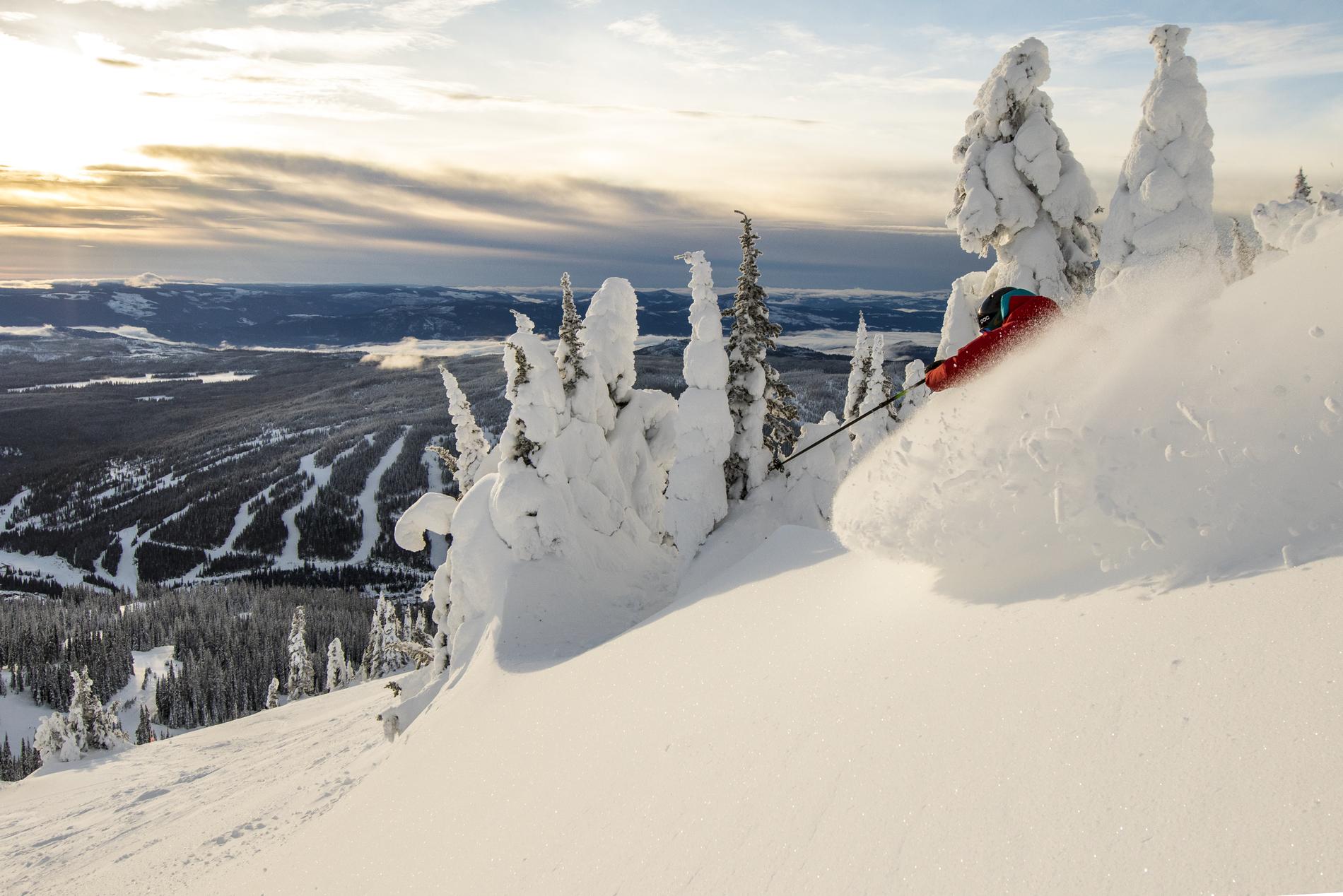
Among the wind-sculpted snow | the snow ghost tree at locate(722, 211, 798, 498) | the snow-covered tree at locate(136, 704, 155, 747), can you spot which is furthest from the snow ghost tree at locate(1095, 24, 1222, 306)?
the snow-covered tree at locate(136, 704, 155, 747)

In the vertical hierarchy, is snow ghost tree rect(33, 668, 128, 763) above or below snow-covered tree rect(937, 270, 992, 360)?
below

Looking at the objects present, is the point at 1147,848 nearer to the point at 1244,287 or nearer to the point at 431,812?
the point at 1244,287

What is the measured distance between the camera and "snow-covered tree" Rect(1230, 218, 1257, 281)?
9578 millimetres

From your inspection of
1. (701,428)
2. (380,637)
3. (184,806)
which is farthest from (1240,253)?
(380,637)

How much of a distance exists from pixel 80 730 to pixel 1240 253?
79077mm

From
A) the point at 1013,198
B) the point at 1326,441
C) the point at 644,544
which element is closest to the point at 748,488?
the point at 644,544

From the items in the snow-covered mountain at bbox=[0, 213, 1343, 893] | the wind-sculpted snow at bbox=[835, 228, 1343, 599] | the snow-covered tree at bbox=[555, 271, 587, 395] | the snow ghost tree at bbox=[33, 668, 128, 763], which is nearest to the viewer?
the snow-covered mountain at bbox=[0, 213, 1343, 893]

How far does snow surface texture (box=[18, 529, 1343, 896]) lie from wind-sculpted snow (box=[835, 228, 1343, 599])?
1.21ft

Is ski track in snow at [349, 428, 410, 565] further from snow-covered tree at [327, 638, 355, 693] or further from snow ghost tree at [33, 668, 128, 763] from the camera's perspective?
snow ghost tree at [33, 668, 128, 763]

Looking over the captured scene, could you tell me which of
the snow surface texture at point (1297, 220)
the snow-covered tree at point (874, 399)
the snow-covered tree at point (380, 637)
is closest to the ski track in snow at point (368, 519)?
the snow-covered tree at point (380, 637)

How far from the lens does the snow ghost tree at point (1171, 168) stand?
47.9 ft

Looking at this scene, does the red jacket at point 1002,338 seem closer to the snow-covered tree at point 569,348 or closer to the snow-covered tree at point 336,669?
the snow-covered tree at point 569,348

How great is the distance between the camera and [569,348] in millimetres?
18953

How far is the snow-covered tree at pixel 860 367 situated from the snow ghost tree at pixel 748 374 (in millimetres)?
12001
